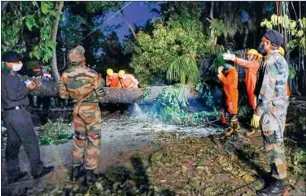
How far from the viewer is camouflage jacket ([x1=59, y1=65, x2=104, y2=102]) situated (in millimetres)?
1741

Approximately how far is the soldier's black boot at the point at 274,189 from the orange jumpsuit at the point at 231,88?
0.65 meters

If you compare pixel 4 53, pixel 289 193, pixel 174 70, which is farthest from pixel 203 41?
pixel 4 53

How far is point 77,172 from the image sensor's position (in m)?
1.92

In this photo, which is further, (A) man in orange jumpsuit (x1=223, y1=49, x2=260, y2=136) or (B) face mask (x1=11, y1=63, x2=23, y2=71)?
(A) man in orange jumpsuit (x1=223, y1=49, x2=260, y2=136)

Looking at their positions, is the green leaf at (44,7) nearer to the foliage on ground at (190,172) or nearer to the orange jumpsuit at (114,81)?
the orange jumpsuit at (114,81)

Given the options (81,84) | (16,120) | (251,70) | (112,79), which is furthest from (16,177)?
(251,70)

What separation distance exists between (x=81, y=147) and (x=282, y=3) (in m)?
1.61

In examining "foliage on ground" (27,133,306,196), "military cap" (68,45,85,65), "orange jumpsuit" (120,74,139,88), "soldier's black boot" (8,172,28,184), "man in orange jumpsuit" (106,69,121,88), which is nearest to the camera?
"military cap" (68,45,85,65)

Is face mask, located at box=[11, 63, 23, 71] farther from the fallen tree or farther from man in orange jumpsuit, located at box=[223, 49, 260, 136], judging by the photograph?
man in orange jumpsuit, located at box=[223, 49, 260, 136]

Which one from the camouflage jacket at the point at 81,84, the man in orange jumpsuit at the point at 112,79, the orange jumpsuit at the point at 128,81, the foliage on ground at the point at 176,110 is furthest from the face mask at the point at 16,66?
the foliage on ground at the point at 176,110

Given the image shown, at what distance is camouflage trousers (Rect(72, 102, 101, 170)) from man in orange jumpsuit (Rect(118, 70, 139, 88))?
0.31 metres

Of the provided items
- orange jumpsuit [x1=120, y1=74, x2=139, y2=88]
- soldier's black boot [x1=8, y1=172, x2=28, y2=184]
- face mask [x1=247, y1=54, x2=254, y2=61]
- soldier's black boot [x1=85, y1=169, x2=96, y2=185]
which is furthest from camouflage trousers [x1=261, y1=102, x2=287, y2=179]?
soldier's black boot [x1=8, y1=172, x2=28, y2=184]

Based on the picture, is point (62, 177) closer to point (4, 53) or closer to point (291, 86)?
point (4, 53)

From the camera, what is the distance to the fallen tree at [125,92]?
1.94 meters
